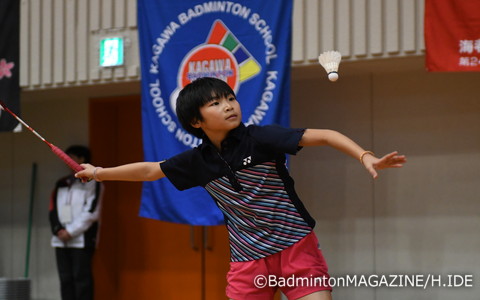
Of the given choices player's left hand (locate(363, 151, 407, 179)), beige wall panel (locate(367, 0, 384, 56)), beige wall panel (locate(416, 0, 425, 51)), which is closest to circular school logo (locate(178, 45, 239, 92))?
beige wall panel (locate(367, 0, 384, 56))

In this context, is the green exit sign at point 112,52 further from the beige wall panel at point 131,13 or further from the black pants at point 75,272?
the black pants at point 75,272

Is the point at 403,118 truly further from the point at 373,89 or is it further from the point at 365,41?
the point at 365,41

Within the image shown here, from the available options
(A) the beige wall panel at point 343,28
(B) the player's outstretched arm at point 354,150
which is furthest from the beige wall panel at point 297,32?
(B) the player's outstretched arm at point 354,150

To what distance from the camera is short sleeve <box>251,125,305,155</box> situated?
2.76 metres

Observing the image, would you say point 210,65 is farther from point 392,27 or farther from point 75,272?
point 75,272

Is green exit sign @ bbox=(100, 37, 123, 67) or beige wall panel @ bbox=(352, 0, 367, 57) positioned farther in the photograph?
green exit sign @ bbox=(100, 37, 123, 67)

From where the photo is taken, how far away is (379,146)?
5316mm

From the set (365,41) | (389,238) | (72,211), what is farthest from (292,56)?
(72,211)

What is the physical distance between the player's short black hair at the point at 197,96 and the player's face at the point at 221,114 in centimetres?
2

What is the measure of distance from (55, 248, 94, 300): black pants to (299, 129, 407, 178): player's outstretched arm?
3.71 m

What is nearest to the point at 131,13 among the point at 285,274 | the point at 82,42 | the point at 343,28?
the point at 82,42

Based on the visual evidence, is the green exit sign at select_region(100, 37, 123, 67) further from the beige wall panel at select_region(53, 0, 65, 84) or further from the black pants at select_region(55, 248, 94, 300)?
the black pants at select_region(55, 248, 94, 300)

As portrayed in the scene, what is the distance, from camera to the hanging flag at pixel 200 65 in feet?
15.8

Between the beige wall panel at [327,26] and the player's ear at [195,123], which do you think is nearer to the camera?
the player's ear at [195,123]
